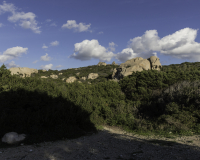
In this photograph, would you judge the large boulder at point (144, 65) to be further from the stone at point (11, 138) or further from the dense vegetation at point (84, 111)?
the stone at point (11, 138)

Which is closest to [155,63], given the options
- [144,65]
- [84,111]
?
[144,65]

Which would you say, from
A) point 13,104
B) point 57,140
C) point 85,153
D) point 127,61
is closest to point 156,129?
point 85,153

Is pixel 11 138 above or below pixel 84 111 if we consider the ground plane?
below

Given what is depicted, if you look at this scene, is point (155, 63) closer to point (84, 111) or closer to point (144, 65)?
point (144, 65)

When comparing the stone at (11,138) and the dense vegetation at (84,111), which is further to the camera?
the dense vegetation at (84,111)

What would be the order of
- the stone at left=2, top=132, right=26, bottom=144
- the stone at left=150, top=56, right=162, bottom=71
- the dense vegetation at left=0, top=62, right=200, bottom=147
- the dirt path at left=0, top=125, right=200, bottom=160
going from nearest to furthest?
the dirt path at left=0, top=125, right=200, bottom=160 → the stone at left=2, top=132, right=26, bottom=144 → the dense vegetation at left=0, top=62, right=200, bottom=147 → the stone at left=150, top=56, right=162, bottom=71

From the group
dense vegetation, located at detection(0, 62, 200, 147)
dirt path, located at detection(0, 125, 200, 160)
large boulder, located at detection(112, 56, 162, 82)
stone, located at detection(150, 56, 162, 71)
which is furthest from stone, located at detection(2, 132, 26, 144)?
stone, located at detection(150, 56, 162, 71)

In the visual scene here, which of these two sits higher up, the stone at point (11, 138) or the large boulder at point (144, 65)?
the large boulder at point (144, 65)

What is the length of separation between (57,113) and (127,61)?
24.5 m

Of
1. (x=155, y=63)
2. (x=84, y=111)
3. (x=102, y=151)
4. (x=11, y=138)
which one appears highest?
(x=155, y=63)

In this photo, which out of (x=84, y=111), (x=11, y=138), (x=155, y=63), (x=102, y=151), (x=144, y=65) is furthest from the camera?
(x=155, y=63)

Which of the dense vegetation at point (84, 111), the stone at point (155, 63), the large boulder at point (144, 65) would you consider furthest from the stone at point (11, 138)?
the stone at point (155, 63)

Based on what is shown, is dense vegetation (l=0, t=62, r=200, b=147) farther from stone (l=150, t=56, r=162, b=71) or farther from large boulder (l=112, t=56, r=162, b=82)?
stone (l=150, t=56, r=162, b=71)

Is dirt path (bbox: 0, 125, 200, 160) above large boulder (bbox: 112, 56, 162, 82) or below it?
below
